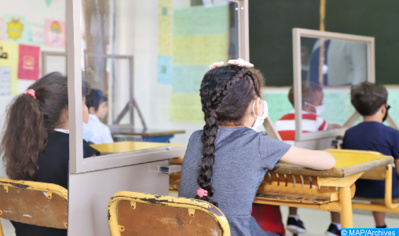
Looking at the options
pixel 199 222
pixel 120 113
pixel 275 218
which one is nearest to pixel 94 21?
pixel 275 218

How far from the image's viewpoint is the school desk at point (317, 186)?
1.75 m

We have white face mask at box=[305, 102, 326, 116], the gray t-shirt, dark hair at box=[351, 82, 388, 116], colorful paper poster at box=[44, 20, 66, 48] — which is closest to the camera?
the gray t-shirt

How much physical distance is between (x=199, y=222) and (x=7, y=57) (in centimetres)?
317

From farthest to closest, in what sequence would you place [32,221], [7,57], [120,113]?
[120,113]
[7,57]
[32,221]

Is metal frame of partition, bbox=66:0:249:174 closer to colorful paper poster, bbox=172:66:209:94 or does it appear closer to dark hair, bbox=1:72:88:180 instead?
dark hair, bbox=1:72:88:180

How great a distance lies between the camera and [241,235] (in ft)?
5.15

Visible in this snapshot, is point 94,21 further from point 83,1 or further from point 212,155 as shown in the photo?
point 212,155

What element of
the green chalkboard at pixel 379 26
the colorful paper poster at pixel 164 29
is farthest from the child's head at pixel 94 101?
the green chalkboard at pixel 379 26

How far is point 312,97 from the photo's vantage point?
10.0 feet

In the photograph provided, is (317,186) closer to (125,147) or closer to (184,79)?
(125,147)

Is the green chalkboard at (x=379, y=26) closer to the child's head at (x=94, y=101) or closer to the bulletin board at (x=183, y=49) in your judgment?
the bulletin board at (x=183, y=49)

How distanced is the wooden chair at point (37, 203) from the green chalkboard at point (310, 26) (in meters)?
3.16

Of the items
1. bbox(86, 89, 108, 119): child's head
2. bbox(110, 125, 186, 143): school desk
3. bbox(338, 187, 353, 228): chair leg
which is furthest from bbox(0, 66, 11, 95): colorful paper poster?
bbox(338, 187, 353, 228): chair leg

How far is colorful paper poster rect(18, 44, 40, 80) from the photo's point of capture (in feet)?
13.6
